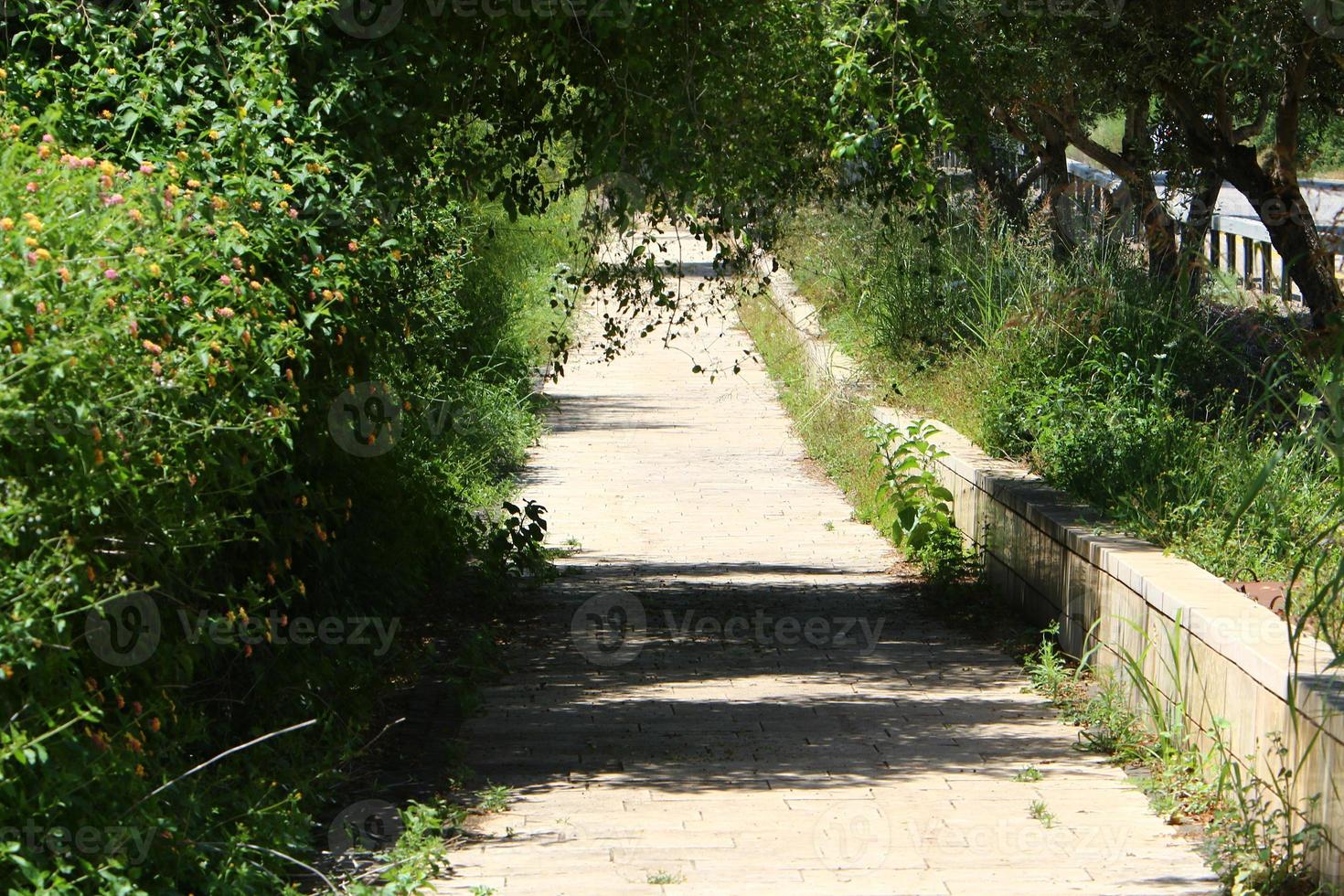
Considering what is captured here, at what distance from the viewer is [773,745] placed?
7.08 metres

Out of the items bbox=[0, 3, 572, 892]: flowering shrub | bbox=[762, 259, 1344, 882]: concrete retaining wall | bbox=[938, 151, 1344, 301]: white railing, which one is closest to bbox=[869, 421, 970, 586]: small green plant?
bbox=[762, 259, 1344, 882]: concrete retaining wall

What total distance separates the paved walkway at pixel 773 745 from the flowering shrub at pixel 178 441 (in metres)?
0.86

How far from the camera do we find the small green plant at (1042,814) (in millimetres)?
5887

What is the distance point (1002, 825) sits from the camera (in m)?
5.87

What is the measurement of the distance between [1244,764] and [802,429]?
11613 mm

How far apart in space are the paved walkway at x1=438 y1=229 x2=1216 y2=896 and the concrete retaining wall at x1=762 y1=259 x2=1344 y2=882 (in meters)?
0.42

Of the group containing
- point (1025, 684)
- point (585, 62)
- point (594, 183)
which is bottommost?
point (1025, 684)

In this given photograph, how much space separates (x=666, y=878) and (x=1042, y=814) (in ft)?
4.89

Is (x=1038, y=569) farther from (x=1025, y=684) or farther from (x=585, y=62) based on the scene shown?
(x=585, y=62)

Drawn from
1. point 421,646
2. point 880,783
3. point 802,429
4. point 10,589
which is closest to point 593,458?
point 802,429

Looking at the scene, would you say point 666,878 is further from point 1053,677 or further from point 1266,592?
point 1053,677

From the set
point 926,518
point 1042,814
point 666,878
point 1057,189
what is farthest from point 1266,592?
point 1057,189

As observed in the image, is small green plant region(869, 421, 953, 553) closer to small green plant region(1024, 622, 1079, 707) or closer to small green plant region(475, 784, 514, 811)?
small green plant region(1024, 622, 1079, 707)

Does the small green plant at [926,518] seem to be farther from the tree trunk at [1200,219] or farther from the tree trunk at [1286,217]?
the tree trunk at [1286,217]
